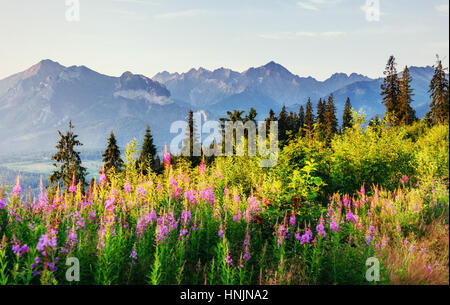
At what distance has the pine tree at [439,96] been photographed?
3.09 meters

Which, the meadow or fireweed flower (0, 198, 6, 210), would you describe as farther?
fireweed flower (0, 198, 6, 210)

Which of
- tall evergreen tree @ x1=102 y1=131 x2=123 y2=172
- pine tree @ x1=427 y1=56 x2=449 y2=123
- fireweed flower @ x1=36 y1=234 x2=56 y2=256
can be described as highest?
pine tree @ x1=427 y1=56 x2=449 y2=123

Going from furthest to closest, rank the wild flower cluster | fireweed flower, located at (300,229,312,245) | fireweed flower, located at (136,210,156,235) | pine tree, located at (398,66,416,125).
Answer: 1. pine tree, located at (398,66,416,125)
2. fireweed flower, located at (136,210,156,235)
3. fireweed flower, located at (300,229,312,245)
4. the wild flower cluster

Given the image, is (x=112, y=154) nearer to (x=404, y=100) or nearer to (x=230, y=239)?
(x=404, y=100)

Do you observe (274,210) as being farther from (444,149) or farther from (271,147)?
(271,147)

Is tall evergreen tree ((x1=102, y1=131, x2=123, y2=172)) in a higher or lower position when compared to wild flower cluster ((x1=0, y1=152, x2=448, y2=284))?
lower

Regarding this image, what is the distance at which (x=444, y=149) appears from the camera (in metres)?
3.12

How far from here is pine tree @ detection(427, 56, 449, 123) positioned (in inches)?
122

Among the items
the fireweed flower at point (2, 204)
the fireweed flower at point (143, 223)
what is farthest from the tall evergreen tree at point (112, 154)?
the fireweed flower at point (143, 223)

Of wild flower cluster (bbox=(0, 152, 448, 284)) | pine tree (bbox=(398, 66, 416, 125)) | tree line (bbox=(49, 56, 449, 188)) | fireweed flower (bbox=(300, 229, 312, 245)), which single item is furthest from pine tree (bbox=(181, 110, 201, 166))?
fireweed flower (bbox=(300, 229, 312, 245))

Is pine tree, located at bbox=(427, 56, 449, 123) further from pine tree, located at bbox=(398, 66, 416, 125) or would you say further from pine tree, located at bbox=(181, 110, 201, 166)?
pine tree, located at bbox=(181, 110, 201, 166)

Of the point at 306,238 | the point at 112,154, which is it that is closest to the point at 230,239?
the point at 306,238

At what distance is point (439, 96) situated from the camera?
3246mm

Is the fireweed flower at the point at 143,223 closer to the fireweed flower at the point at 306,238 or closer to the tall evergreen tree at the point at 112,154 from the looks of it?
the fireweed flower at the point at 306,238
